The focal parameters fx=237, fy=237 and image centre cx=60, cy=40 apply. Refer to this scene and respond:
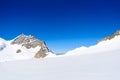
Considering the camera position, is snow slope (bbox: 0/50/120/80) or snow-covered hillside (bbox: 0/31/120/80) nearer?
snow slope (bbox: 0/50/120/80)

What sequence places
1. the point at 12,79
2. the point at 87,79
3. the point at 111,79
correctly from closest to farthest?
1. the point at 111,79
2. the point at 87,79
3. the point at 12,79

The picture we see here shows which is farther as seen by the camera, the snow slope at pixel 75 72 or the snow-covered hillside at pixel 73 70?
the snow-covered hillside at pixel 73 70

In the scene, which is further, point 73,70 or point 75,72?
point 73,70

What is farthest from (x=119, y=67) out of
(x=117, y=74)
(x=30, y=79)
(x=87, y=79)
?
(x=30, y=79)

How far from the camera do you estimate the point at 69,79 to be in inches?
391

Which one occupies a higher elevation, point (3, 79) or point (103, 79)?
point (3, 79)

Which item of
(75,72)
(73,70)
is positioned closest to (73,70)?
(73,70)

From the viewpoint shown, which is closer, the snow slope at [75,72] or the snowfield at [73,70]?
the snow slope at [75,72]

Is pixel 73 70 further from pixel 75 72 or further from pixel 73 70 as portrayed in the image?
pixel 75 72

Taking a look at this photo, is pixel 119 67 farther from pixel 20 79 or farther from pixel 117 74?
pixel 20 79

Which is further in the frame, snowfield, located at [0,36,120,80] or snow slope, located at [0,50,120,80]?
snowfield, located at [0,36,120,80]

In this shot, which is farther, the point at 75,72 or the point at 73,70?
the point at 73,70

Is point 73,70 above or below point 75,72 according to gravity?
above

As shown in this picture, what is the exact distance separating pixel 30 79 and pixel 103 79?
365 centimetres
